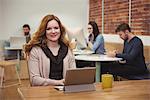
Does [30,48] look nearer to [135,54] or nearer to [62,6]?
[135,54]

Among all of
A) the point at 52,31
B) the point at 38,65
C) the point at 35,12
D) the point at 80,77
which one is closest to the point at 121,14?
the point at 35,12

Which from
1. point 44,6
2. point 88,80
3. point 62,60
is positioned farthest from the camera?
point 44,6

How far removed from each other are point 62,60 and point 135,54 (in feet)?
6.12

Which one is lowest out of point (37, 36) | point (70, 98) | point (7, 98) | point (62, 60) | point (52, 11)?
point (7, 98)

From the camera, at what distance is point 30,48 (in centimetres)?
253

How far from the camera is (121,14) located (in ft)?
19.3

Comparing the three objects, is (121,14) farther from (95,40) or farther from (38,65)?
(38,65)

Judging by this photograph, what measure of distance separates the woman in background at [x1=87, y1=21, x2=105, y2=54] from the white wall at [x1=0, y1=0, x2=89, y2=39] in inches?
97.8

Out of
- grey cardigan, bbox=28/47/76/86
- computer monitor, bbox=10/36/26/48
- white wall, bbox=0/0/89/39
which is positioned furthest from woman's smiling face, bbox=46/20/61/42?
white wall, bbox=0/0/89/39

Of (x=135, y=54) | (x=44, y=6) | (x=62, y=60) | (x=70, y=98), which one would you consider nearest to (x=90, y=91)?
(x=70, y=98)

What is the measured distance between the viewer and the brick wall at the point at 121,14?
5040 mm

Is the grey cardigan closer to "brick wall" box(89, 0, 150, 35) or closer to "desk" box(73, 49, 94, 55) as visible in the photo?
"desk" box(73, 49, 94, 55)

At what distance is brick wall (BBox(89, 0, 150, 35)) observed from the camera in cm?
504

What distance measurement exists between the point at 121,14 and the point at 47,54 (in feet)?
12.0
